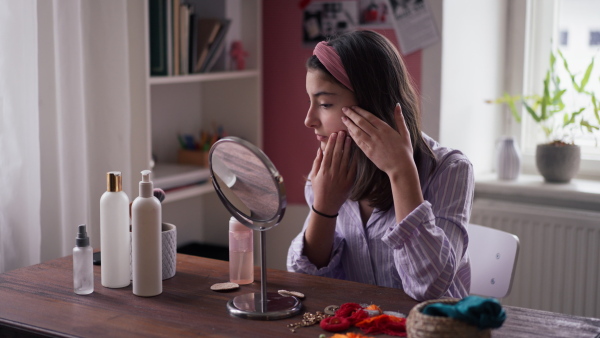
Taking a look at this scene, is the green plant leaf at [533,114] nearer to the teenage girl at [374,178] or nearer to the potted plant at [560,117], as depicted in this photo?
the potted plant at [560,117]

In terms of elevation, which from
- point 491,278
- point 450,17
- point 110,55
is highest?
point 450,17

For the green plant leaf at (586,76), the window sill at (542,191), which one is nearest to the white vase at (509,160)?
the window sill at (542,191)

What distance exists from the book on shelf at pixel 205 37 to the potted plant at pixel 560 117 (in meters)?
1.13

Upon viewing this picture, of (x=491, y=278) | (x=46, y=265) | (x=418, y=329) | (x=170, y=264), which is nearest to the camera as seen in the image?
(x=418, y=329)

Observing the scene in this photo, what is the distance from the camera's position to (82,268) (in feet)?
4.98

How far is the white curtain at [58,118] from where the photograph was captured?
1.97m

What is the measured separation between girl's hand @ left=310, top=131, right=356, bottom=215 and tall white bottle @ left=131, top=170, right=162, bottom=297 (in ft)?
1.34

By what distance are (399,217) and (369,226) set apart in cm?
24

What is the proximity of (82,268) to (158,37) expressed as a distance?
1211mm

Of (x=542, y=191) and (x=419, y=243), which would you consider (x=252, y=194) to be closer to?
(x=419, y=243)

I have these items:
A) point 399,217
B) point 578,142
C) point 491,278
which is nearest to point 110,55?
point 399,217

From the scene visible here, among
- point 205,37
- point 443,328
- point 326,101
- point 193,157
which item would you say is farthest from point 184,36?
point 443,328

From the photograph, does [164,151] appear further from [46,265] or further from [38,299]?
[38,299]

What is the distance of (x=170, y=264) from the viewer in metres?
1.63
